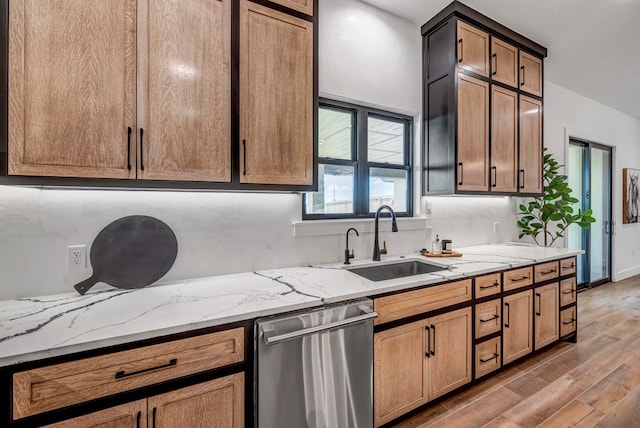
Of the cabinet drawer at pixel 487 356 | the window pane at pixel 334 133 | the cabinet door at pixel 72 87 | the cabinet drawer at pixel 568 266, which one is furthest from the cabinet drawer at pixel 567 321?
the cabinet door at pixel 72 87

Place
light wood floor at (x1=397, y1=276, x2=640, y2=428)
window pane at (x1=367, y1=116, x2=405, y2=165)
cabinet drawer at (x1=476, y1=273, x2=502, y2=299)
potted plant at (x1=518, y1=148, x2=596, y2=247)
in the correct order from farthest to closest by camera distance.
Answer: potted plant at (x1=518, y1=148, x2=596, y2=247)
window pane at (x1=367, y1=116, x2=405, y2=165)
cabinet drawer at (x1=476, y1=273, x2=502, y2=299)
light wood floor at (x1=397, y1=276, x2=640, y2=428)

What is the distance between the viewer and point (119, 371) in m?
1.06

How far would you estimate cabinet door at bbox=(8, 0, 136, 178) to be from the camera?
3.89ft

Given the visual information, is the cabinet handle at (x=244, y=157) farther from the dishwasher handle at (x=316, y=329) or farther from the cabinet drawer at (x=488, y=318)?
the cabinet drawer at (x=488, y=318)

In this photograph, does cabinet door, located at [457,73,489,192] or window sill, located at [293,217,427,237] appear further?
cabinet door, located at [457,73,489,192]

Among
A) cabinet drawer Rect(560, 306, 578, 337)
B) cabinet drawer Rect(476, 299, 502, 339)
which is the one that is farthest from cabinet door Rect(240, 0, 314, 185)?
cabinet drawer Rect(560, 306, 578, 337)

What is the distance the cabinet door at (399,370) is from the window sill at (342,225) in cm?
84

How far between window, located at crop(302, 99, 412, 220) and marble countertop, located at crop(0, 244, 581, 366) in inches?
24.6

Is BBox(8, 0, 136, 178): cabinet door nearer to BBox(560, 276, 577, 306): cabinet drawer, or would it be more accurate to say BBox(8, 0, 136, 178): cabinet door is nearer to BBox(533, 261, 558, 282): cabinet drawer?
BBox(533, 261, 558, 282): cabinet drawer

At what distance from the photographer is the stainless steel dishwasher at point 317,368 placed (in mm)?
1300

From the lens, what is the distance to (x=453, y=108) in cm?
253

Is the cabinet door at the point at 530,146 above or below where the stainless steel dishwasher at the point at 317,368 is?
above

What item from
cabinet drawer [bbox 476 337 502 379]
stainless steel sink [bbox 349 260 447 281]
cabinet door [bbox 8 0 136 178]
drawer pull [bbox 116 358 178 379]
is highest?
cabinet door [bbox 8 0 136 178]

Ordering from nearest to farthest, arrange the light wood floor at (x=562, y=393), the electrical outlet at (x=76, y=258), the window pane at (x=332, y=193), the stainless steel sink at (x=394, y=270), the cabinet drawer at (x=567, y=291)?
the electrical outlet at (x=76, y=258) < the light wood floor at (x=562, y=393) < the stainless steel sink at (x=394, y=270) < the window pane at (x=332, y=193) < the cabinet drawer at (x=567, y=291)
